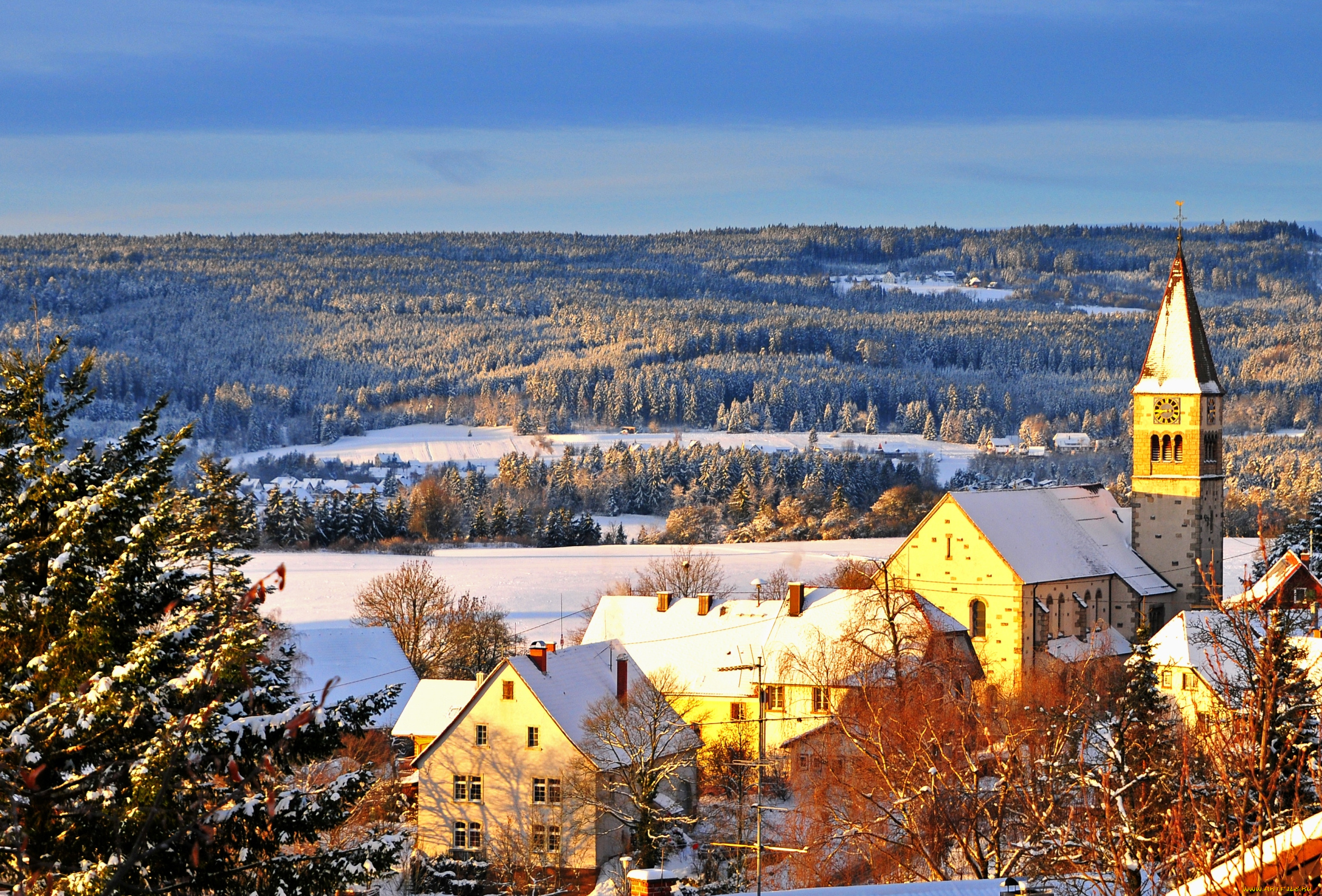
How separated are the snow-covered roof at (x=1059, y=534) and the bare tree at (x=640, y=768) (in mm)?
19496

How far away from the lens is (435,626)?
81438mm

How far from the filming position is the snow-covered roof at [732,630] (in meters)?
61.5

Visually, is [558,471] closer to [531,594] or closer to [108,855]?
[531,594]

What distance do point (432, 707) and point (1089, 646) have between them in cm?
2830

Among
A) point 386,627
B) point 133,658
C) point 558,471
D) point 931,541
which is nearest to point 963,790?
point 133,658

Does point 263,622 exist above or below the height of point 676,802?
above

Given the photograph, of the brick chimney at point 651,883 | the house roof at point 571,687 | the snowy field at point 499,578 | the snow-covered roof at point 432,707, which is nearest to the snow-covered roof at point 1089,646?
the snowy field at point 499,578

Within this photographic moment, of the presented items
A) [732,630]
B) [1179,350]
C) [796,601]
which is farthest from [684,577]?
[1179,350]

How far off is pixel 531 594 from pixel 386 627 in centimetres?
3535

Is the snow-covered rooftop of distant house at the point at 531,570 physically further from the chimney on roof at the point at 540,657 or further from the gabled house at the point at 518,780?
the gabled house at the point at 518,780

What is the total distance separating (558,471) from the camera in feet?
609

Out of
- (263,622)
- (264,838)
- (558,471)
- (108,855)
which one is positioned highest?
(263,622)

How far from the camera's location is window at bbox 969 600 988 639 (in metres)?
68.8

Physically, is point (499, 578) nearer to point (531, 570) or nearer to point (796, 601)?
point (531, 570)
